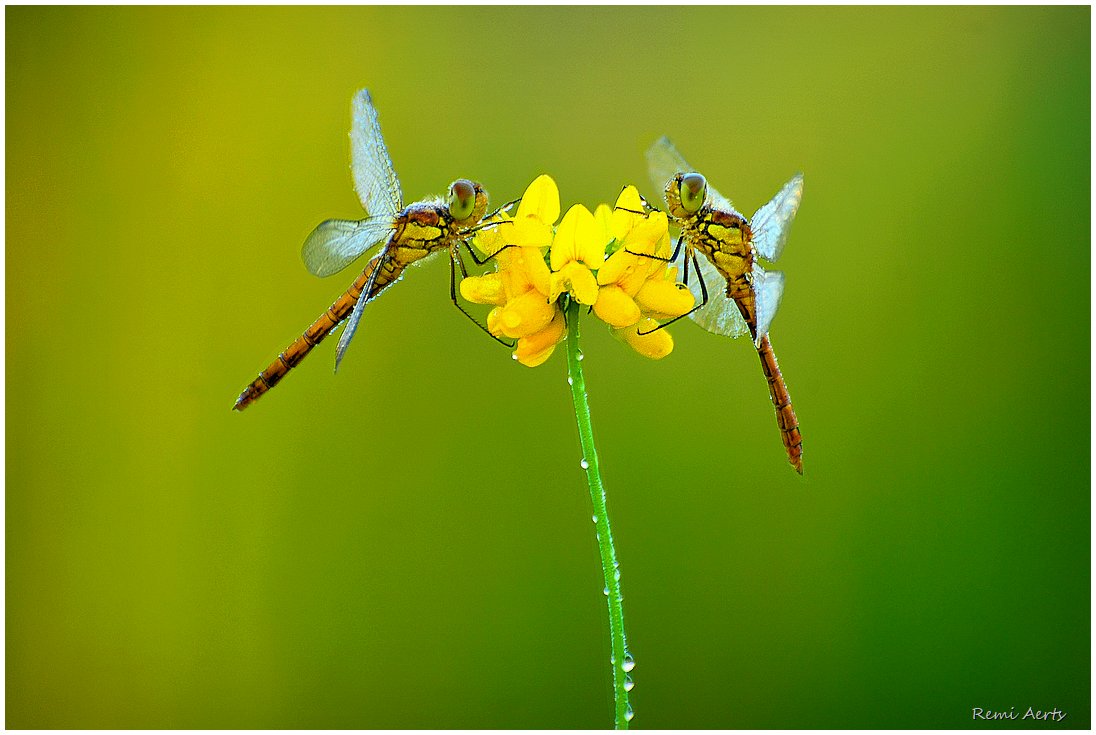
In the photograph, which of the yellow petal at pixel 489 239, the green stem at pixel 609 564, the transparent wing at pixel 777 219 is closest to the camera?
the green stem at pixel 609 564

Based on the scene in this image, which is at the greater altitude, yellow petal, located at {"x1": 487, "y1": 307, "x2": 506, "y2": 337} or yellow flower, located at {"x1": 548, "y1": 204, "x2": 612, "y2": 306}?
yellow flower, located at {"x1": 548, "y1": 204, "x2": 612, "y2": 306}

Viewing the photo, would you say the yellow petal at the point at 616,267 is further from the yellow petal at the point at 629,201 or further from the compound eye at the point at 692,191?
the compound eye at the point at 692,191

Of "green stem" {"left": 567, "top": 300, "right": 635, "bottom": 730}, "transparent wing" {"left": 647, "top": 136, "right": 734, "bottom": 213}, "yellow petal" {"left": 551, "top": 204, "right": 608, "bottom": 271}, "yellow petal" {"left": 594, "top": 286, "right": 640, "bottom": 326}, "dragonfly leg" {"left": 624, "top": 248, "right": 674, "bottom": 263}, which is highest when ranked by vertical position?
"transparent wing" {"left": 647, "top": 136, "right": 734, "bottom": 213}

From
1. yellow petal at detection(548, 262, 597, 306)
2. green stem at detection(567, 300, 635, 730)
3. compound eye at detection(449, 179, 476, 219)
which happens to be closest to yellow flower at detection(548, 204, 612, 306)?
yellow petal at detection(548, 262, 597, 306)

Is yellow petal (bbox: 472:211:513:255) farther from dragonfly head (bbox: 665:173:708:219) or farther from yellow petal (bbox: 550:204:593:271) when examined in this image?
dragonfly head (bbox: 665:173:708:219)

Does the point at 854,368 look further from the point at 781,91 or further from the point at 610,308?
the point at 610,308

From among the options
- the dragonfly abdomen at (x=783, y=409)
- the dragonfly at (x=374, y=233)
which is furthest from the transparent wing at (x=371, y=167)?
the dragonfly abdomen at (x=783, y=409)
